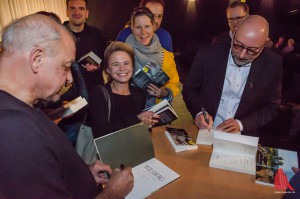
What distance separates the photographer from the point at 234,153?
1.74 meters

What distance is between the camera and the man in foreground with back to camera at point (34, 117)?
2.66 feet

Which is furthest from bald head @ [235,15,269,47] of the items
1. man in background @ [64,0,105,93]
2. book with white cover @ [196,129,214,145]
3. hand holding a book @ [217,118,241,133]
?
man in background @ [64,0,105,93]

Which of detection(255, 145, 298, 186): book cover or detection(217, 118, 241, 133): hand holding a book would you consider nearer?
detection(255, 145, 298, 186): book cover

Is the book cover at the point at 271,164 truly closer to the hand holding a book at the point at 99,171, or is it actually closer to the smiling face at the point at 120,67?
the hand holding a book at the point at 99,171

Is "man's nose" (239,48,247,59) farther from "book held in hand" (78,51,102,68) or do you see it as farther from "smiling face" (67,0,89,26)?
"smiling face" (67,0,89,26)

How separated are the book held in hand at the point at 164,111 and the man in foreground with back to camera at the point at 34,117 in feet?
3.13

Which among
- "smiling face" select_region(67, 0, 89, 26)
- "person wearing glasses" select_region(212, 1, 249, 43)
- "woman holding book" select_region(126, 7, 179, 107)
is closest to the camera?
"woman holding book" select_region(126, 7, 179, 107)

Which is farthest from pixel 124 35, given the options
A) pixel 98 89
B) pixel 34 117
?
pixel 34 117

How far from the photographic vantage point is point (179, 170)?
64.2 inches

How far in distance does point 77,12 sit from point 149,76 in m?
1.44

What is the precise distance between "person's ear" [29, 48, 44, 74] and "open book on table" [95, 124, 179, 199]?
63cm

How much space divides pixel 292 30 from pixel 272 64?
13.2ft

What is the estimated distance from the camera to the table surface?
4.64 ft

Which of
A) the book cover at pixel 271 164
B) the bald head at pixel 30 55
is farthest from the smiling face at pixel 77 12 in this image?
the book cover at pixel 271 164
